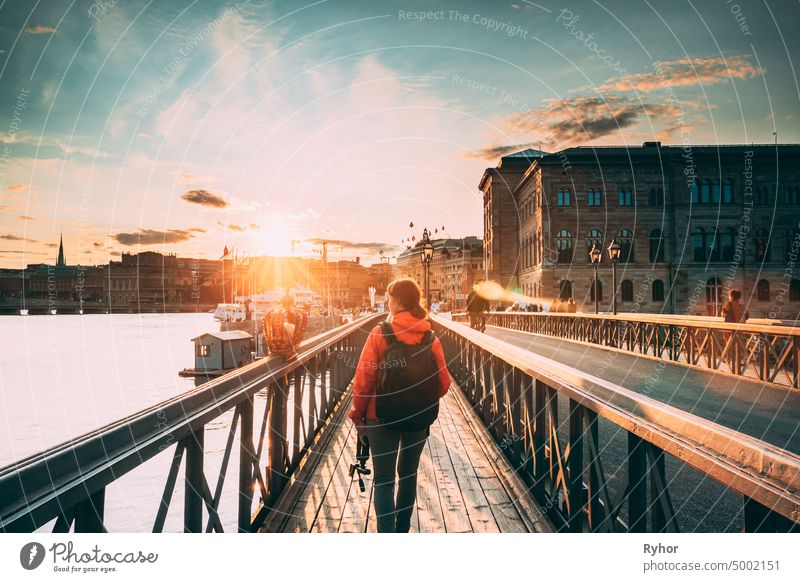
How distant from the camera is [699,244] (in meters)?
53.7

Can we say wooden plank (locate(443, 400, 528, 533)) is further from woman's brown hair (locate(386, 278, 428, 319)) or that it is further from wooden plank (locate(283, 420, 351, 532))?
woman's brown hair (locate(386, 278, 428, 319))

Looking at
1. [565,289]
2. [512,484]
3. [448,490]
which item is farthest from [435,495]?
[565,289]

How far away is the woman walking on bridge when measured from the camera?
3.55 metres

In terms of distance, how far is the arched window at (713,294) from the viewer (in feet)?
170

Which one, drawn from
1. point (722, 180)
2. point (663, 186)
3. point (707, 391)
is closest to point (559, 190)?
point (663, 186)

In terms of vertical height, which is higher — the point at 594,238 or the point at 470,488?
the point at 594,238

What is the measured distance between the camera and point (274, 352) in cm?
532

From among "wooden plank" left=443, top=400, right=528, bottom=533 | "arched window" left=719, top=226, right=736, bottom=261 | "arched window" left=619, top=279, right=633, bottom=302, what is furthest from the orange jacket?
"arched window" left=719, top=226, right=736, bottom=261

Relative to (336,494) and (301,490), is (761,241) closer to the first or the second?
(336,494)

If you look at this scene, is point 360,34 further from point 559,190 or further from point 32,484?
point 559,190

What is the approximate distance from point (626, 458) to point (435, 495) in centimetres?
193

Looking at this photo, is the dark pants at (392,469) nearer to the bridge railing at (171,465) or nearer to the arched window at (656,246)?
the bridge railing at (171,465)

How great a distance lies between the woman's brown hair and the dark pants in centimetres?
79

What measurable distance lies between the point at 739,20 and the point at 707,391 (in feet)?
33.0
